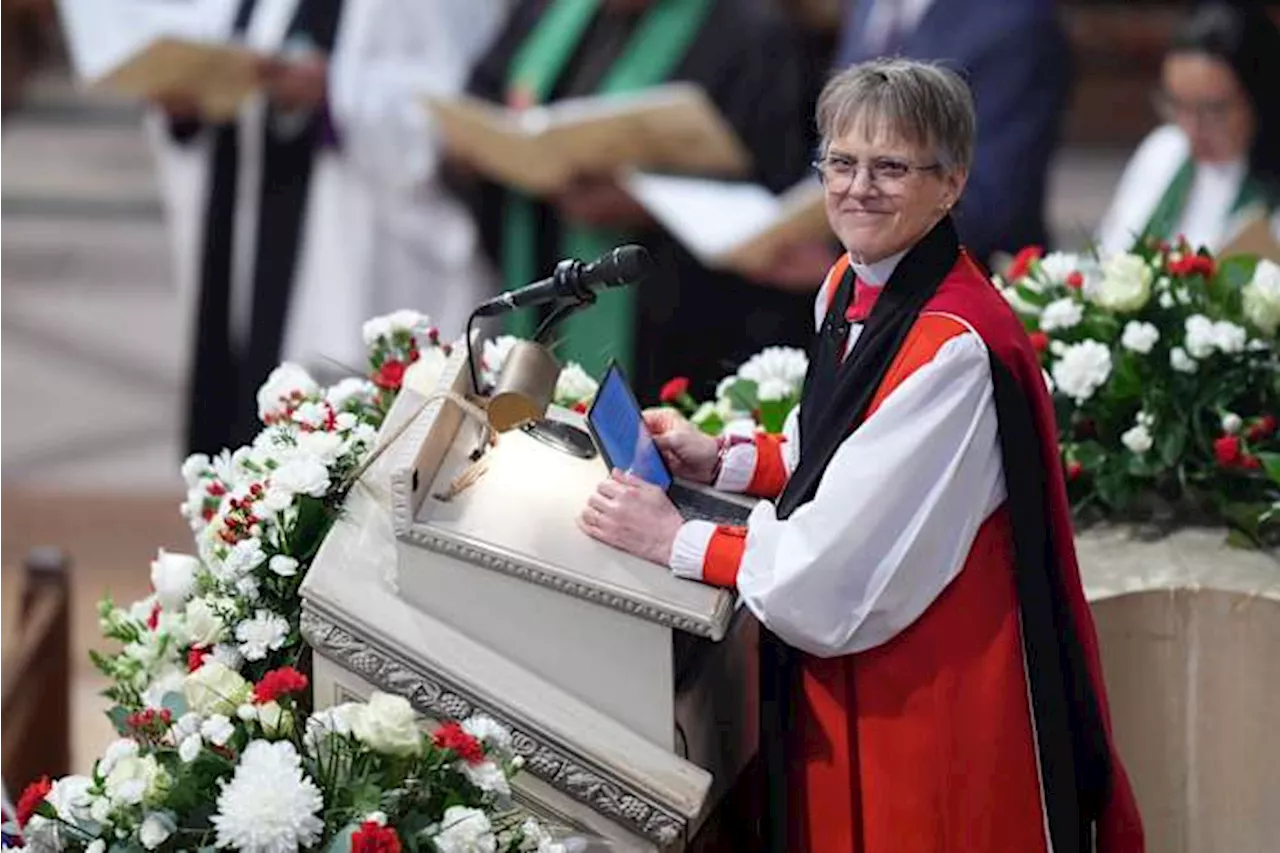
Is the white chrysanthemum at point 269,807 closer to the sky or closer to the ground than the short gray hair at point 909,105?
closer to the ground

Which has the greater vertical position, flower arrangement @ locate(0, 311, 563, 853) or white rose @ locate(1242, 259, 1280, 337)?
white rose @ locate(1242, 259, 1280, 337)

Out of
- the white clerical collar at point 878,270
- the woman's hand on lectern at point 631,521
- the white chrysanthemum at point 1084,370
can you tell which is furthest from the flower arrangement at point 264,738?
the white chrysanthemum at point 1084,370

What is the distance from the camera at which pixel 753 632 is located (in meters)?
3.24

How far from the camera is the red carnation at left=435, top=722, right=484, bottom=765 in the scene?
272 cm

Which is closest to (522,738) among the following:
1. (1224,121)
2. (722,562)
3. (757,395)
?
(722,562)

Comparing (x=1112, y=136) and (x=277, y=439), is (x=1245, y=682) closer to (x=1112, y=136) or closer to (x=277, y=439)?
(x=277, y=439)

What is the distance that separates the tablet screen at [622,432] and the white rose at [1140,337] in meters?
1.00

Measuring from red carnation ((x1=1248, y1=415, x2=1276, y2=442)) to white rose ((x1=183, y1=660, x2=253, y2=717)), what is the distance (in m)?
1.55

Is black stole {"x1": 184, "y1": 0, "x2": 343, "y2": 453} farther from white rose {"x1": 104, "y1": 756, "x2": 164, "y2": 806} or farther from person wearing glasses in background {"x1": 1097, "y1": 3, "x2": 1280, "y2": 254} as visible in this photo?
white rose {"x1": 104, "y1": 756, "x2": 164, "y2": 806}

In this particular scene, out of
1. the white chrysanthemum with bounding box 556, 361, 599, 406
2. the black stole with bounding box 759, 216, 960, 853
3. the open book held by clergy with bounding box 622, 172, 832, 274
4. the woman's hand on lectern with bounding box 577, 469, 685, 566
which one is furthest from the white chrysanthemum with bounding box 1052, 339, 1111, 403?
the open book held by clergy with bounding box 622, 172, 832, 274

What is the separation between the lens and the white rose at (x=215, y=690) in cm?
282

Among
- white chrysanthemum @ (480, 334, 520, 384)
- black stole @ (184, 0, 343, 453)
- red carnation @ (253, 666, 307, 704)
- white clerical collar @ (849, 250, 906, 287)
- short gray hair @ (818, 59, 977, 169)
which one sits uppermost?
short gray hair @ (818, 59, 977, 169)

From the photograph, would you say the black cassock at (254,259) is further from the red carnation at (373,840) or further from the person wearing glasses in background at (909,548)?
the red carnation at (373,840)

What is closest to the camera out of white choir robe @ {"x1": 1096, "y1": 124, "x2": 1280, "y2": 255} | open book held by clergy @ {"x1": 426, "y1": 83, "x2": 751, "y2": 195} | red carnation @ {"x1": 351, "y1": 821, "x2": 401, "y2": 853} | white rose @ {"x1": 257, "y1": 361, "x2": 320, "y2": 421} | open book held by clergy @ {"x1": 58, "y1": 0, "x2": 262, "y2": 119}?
red carnation @ {"x1": 351, "y1": 821, "x2": 401, "y2": 853}
